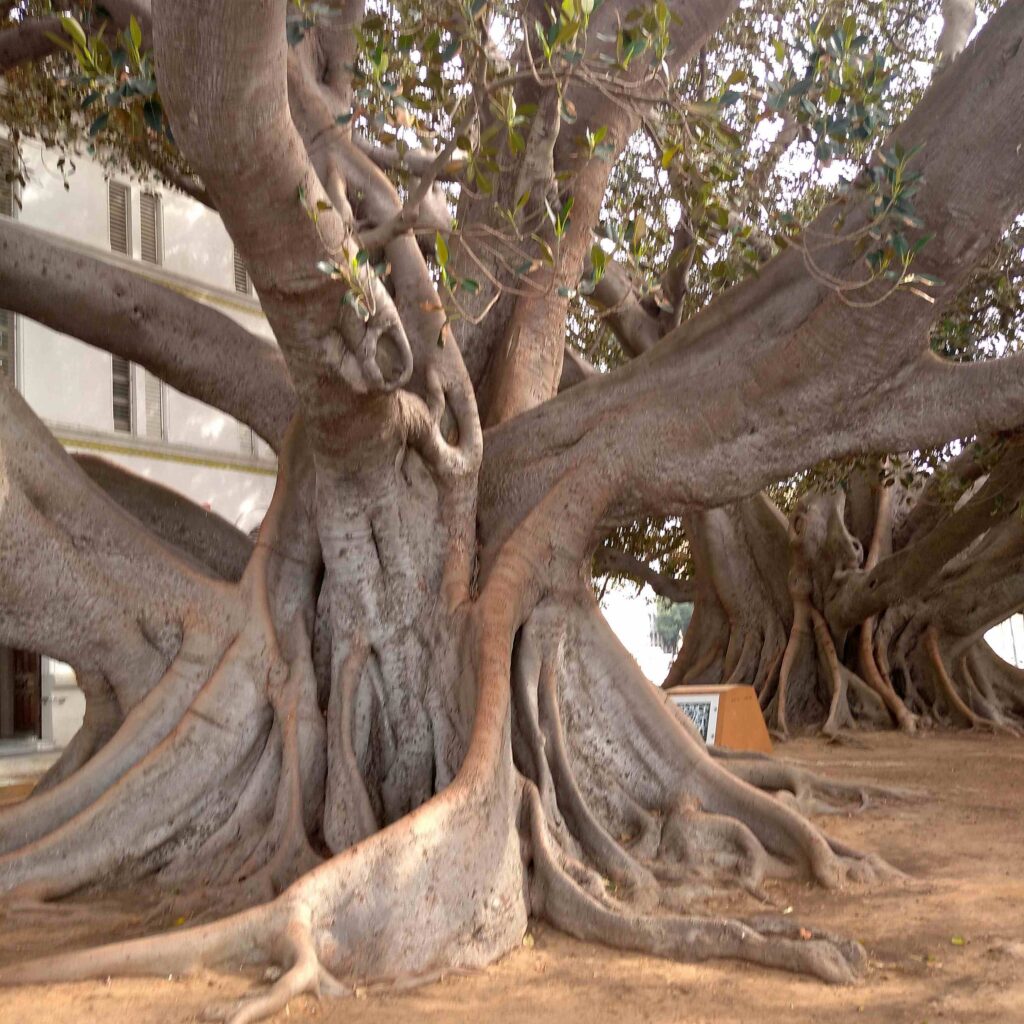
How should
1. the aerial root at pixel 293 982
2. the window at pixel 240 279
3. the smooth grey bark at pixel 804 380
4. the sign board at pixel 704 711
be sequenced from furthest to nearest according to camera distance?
the window at pixel 240 279, the sign board at pixel 704 711, the smooth grey bark at pixel 804 380, the aerial root at pixel 293 982

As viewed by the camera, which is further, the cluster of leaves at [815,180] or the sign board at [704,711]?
the sign board at [704,711]

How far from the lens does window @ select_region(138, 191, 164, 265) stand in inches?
692

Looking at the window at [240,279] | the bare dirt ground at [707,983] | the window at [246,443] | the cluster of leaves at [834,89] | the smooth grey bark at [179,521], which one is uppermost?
the window at [240,279]

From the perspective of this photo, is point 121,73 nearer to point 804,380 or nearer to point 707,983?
point 804,380

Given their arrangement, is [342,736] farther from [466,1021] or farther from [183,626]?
[466,1021]

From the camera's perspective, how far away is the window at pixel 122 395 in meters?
17.1

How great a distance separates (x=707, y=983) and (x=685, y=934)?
0.96 feet

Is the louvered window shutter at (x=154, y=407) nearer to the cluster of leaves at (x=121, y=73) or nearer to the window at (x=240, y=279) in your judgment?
the window at (x=240, y=279)

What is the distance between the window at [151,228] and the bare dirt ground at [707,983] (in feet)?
46.6

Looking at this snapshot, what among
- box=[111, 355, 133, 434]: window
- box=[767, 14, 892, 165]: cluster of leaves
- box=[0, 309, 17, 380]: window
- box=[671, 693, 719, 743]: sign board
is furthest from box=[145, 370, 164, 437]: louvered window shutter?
box=[767, 14, 892, 165]: cluster of leaves

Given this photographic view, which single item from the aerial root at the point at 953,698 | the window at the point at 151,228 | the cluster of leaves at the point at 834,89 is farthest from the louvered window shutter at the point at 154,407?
the cluster of leaves at the point at 834,89

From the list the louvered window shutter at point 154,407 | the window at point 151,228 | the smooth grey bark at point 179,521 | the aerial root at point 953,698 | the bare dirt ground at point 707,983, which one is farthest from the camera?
the window at point 151,228

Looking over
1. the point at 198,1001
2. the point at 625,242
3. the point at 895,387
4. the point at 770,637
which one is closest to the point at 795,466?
the point at 895,387

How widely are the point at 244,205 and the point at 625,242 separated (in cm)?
146
